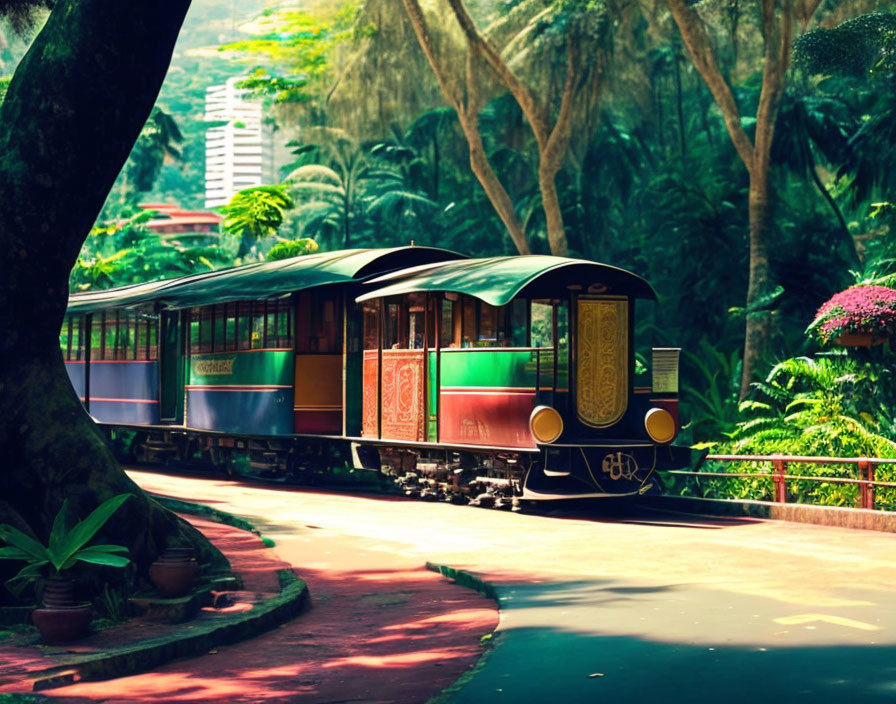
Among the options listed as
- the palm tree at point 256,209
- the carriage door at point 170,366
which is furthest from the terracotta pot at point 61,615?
the palm tree at point 256,209

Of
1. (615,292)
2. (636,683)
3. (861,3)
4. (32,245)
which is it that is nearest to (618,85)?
(861,3)

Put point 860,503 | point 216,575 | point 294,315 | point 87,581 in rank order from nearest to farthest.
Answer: point 87,581 < point 216,575 < point 860,503 < point 294,315

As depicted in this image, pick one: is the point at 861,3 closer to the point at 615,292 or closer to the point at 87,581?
the point at 615,292

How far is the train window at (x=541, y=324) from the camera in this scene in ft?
62.0

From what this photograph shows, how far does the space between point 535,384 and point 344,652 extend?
8907 millimetres

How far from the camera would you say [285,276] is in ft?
77.4

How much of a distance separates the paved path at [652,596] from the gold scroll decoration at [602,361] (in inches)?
63.4

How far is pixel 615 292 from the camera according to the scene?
1931 cm

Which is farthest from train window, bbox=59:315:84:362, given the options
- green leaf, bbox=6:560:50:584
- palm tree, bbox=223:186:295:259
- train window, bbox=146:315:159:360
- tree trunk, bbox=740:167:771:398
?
green leaf, bbox=6:560:50:584

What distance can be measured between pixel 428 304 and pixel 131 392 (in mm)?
10175

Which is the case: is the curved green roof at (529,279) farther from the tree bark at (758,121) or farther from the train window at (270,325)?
the tree bark at (758,121)

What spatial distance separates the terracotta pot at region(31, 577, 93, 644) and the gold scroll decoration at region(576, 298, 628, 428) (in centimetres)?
997

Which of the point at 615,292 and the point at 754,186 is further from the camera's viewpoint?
the point at 754,186

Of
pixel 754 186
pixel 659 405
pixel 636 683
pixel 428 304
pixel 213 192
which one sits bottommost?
pixel 636 683
